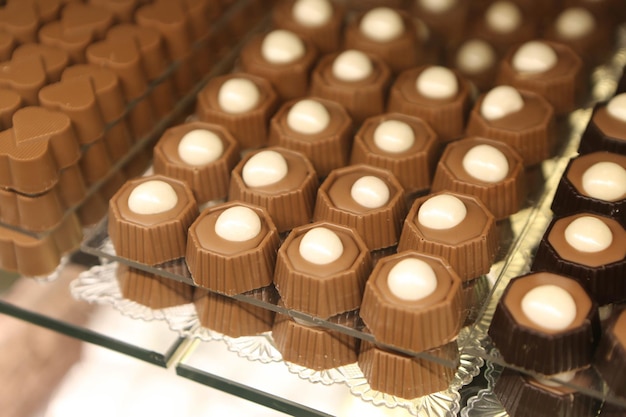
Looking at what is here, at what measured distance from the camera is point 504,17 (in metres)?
1.90

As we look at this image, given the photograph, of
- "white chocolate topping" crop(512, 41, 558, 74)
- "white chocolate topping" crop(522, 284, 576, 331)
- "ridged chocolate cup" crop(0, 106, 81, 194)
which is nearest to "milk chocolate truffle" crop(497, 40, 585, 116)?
"white chocolate topping" crop(512, 41, 558, 74)

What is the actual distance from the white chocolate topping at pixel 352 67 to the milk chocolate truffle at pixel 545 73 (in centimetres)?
28

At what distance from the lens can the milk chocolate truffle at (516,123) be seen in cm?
160

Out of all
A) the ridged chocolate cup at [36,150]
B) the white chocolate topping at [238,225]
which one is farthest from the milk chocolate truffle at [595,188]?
the ridged chocolate cup at [36,150]

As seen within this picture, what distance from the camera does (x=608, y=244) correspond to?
1322mm

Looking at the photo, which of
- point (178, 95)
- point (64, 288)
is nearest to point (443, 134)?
point (178, 95)

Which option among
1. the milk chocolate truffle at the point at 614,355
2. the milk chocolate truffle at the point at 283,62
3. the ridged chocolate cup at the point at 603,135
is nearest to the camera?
the milk chocolate truffle at the point at 614,355

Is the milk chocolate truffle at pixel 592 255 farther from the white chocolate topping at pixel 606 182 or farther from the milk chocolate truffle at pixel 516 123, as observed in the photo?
the milk chocolate truffle at pixel 516 123

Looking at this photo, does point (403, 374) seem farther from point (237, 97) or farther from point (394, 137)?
point (237, 97)

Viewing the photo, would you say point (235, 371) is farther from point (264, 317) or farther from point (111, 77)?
point (111, 77)

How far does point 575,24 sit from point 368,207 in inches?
30.0

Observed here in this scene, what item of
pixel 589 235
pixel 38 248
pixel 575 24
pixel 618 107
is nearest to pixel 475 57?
pixel 575 24

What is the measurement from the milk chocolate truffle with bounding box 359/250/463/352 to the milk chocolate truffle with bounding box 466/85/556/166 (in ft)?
1.33

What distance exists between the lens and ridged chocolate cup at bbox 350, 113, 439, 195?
1557mm
